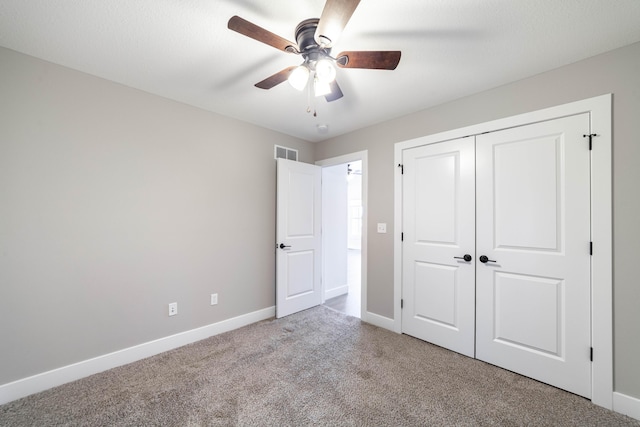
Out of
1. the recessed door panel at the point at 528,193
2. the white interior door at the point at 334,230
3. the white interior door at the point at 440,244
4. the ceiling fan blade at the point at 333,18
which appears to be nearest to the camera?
the ceiling fan blade at the point at 333,18

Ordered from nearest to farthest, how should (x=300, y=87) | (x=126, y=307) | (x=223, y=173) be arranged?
(x=300, y=87) < (x=126, y=307) < (x=223, y=173)

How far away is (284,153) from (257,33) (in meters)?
2.29

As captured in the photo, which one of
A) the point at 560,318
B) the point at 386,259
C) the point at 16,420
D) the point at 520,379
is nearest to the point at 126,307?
the point at 16,420

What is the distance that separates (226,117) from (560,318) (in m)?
3.68

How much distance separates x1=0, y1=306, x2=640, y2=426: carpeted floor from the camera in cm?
167

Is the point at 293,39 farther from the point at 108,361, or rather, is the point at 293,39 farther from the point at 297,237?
the point at 108,361

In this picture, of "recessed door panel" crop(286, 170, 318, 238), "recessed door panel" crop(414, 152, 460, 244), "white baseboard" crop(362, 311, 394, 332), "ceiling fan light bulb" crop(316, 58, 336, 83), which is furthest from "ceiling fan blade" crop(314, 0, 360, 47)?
"white baseboard" crop(362, 311, 394, 332)

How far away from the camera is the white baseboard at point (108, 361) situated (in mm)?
1842

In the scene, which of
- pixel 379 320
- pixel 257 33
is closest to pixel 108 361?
pixel 379 320

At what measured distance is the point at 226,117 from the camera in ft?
9.89

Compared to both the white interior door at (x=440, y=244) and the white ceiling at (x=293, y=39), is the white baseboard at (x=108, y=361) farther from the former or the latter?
the white ceiling at (x=293, y=39)

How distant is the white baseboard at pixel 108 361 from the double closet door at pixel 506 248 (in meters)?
2.12

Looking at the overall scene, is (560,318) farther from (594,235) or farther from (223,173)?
(223,173)

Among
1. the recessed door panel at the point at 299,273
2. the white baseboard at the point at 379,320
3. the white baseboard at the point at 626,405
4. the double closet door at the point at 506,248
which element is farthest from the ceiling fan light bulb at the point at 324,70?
the white baseboard at the point at 626,405
